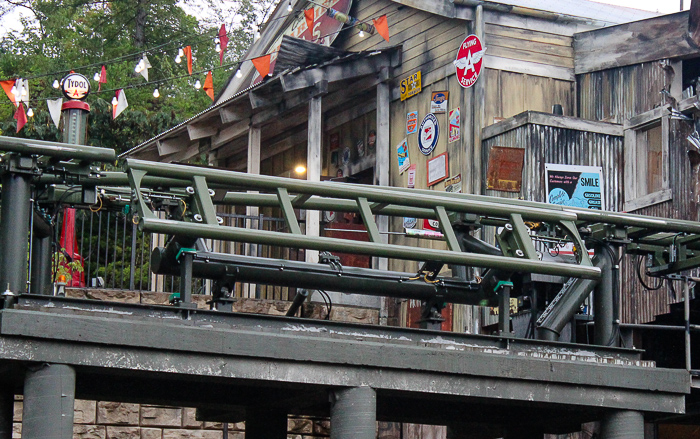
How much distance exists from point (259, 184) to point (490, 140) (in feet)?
22.5

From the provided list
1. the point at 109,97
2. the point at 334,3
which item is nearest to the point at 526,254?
the point at 334,3

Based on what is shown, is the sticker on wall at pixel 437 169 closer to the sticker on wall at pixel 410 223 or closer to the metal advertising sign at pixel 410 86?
the sticker on wall at pixel 410 223

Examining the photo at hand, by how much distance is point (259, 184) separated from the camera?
26.0 ft

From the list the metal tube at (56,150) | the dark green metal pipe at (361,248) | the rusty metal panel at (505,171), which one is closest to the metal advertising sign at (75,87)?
the metal tube at (56,150)

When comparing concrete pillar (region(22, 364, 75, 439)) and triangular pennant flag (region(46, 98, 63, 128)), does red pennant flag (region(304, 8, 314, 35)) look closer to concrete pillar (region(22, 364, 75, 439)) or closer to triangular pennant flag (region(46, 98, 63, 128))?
triangular pennant flag (region(46, 98, 63, 128))

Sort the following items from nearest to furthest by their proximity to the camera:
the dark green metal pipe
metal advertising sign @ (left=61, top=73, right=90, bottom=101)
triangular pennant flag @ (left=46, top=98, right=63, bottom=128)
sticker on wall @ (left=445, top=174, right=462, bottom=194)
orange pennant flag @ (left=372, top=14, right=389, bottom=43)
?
the dark green metal pipe < metal advertising sign @ (left=61, top=73, right=90, bottom=101) < sticker on wall @ (left=445, top=174, right=462, bottom=194) < orange pennant flag @ (left=372, top=14, right=389, bottom=43) < triangular pennant flag @ (left=46, top=98, right=63, bottom=128)

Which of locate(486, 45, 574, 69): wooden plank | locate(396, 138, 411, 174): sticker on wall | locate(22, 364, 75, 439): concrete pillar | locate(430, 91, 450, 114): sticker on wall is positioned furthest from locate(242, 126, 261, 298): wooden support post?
locate(22, 364, 75, 439): concrete pillar

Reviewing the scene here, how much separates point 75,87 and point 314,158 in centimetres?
565

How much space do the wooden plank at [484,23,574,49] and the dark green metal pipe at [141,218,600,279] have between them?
6.90 metres

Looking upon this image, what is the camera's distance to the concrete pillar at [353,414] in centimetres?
779

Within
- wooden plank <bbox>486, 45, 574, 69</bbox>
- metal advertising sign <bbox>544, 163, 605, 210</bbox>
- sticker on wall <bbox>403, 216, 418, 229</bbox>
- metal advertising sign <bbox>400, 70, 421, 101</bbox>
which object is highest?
wooden plank <bbox>486, 45, 574, 69</bbox>

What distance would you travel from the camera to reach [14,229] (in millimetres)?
7469

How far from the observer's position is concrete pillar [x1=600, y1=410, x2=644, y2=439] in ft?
27.9

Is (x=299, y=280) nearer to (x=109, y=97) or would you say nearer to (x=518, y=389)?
(x=518, y=389)
